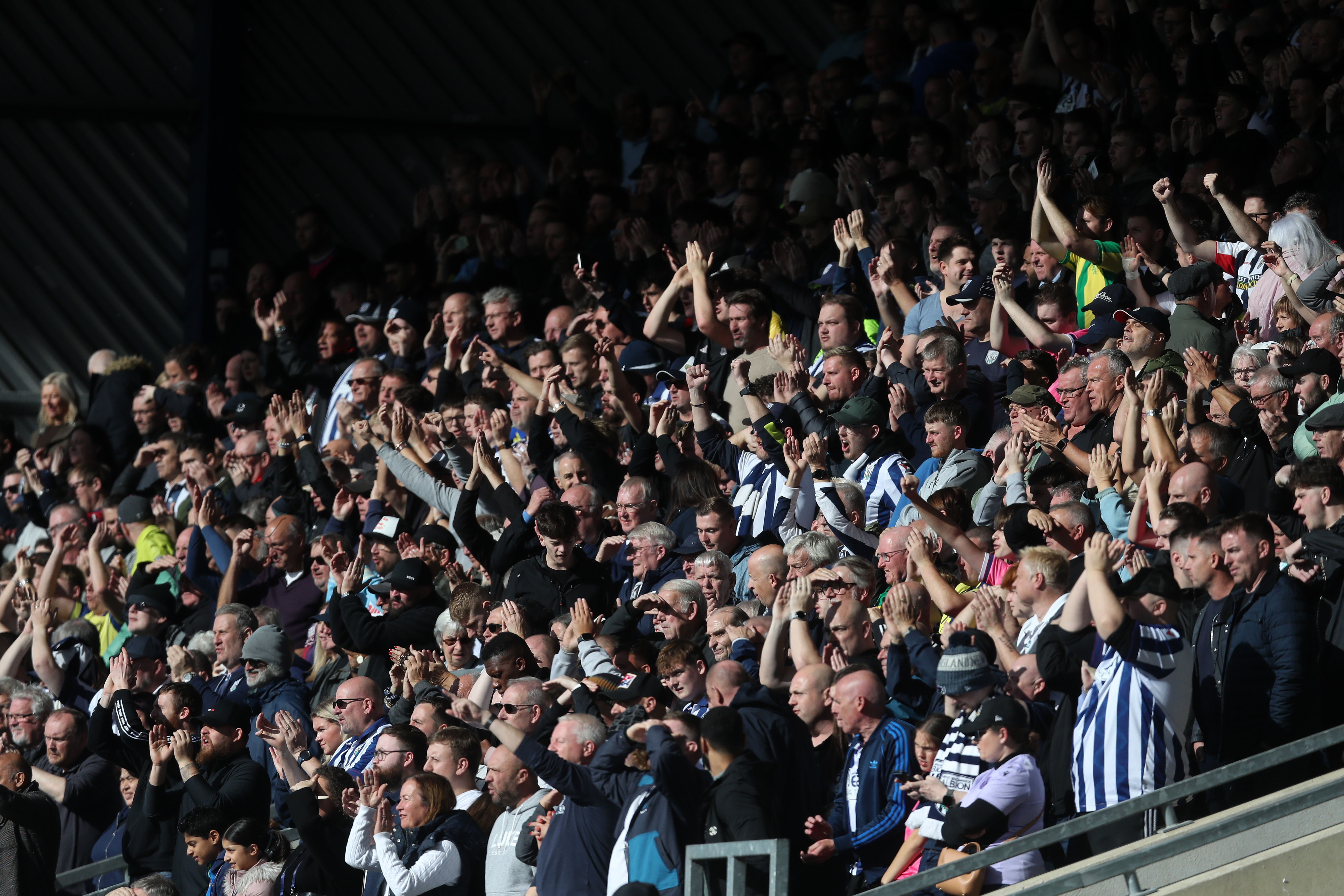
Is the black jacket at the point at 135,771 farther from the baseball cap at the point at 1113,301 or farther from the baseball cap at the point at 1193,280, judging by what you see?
the baseball cap at the point at 1193,280

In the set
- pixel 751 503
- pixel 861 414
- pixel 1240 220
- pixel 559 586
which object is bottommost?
pixel 559 586


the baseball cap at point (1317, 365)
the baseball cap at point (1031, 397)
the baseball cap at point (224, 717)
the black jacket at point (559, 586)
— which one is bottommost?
the baseball cap at point (224, 717)

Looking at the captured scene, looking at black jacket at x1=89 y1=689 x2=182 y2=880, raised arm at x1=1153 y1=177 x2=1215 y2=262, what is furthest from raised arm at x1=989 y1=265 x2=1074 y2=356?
black jacket at x1=89 y1=689 x2=182 y2=880

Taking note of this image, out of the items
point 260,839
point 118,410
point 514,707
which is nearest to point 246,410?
point 118,410

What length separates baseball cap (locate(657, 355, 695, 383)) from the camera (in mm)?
9758

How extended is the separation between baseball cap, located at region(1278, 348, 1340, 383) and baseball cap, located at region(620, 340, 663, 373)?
413 cm

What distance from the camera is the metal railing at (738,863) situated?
5.11m

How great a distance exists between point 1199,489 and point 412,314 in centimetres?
678

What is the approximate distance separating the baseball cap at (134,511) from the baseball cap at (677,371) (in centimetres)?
357

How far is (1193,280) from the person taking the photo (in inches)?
324

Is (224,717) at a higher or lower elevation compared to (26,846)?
higher

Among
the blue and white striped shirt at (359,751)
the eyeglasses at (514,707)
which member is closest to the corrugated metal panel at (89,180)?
the blue and white striped shirt at (359,751)

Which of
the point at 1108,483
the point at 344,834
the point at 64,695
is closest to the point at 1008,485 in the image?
the point at 1108,483

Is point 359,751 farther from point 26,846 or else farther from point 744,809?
point 744,809
